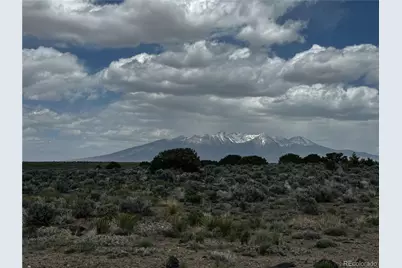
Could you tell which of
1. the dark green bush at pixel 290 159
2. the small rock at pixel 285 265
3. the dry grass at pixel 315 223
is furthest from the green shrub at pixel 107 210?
the dark green bush at pixel 290 159

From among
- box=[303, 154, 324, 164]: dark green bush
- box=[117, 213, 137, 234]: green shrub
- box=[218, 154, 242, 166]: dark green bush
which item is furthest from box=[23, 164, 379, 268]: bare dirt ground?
box=[218, 154, 242, 166]: dark green bush

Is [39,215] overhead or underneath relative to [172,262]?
overhead

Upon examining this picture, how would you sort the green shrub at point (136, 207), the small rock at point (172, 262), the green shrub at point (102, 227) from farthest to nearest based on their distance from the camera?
the green shrub at point (136, 207), the green shrub at point (102, 227), the small rock at point (172, 262)

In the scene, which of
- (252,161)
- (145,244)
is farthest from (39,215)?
(252,161)

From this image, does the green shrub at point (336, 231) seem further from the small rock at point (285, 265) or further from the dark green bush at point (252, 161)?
the dark green bush at point (252, 161)

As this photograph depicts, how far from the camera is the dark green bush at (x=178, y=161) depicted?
132 ft

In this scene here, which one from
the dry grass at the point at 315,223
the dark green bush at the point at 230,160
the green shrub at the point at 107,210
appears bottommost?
the dry grass at the point at 315,223

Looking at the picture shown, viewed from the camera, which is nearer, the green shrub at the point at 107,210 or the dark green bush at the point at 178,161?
the green shrub at the point at 107,210

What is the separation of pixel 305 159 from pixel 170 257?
160ft

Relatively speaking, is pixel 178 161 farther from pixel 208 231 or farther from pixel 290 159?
pixel 208 231

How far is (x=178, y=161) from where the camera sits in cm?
4075

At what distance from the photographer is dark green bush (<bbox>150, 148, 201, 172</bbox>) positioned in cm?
4029

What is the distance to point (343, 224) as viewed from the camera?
50.2 feet

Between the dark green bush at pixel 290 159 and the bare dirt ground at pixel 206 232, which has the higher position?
the dark green bush at pixel 290 159
